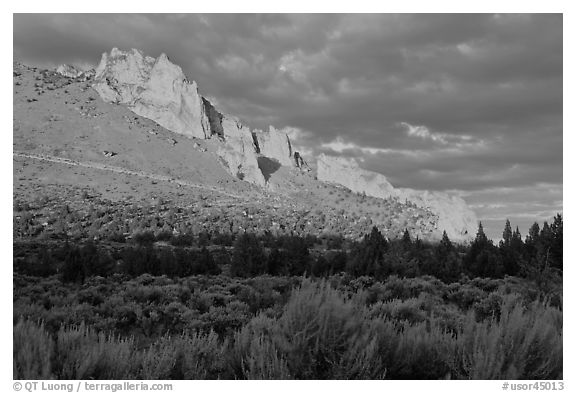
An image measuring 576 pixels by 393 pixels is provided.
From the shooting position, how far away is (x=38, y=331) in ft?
15.3

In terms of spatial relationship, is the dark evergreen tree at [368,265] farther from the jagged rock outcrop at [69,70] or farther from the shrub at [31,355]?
the jagged rock outcrop at [69,70]

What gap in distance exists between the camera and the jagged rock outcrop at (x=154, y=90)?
99688 mm

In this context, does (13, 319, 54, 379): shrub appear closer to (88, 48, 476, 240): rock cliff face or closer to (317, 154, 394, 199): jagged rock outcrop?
(88, 48, 476, 240): rock cliff face

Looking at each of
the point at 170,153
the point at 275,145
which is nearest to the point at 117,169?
the point at 170,153

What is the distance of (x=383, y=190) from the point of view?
139 m

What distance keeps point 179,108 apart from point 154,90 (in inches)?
406

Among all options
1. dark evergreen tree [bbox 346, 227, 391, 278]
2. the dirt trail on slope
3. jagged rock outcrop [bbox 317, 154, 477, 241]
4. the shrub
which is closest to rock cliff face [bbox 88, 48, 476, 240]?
jagged rock outcrop [bbox 317, 154, 477, 241]

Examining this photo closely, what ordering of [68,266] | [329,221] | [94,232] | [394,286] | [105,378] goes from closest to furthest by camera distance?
[105,378]
[394,286]
[68,266]
[94,232]
[329,221]

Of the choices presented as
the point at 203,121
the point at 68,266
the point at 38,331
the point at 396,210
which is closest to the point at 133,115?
the point at 203,121

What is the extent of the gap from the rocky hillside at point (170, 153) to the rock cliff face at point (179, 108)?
0.26 metres

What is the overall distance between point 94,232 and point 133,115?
54425 millimetres

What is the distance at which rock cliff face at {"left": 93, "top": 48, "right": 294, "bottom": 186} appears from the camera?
93600mm

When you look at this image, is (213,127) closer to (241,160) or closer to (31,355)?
(241,160)

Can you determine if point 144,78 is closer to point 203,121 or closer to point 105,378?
Answer: point 203,121
